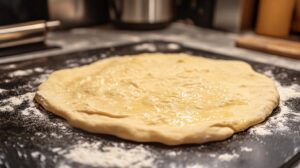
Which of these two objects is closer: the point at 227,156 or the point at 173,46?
the point at 227,156

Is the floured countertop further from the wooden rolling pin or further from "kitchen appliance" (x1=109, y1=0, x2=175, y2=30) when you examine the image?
"kitchen appliance" (x1=109, y1=0, x2=175, y2=30)

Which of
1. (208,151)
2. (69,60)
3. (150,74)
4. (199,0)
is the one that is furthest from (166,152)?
(199,0)

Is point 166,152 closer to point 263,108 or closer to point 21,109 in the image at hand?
point 263,108

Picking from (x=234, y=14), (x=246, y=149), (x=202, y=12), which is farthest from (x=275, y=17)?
(x=246, y=149)

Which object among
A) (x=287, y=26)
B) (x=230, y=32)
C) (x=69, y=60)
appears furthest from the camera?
(x=230, y=32)

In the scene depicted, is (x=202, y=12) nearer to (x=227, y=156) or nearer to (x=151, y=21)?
(x=151, y=21)

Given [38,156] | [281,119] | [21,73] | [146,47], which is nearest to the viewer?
[38,156]

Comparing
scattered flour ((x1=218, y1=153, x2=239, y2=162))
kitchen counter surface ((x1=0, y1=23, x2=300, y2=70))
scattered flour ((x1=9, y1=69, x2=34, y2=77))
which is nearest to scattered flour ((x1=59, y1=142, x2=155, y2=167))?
scattered flour ((x1=218, y1=153, x2=239, y2=162))

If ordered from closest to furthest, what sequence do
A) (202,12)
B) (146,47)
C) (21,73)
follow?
(21,73) → (146,47) → (202,12)
